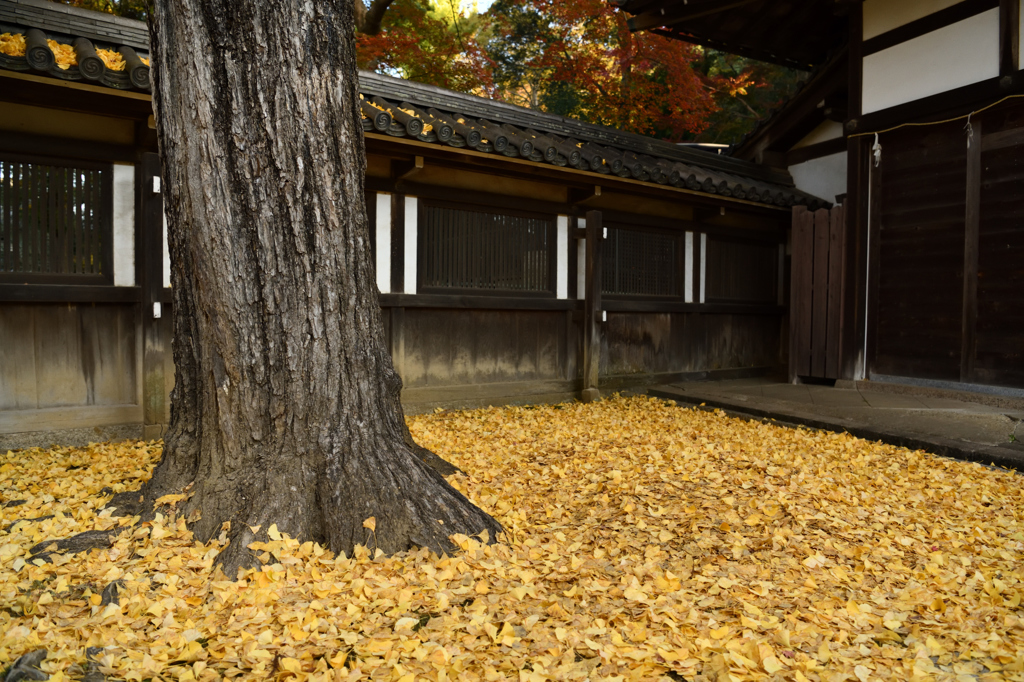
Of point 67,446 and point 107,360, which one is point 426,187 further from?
point 67,446

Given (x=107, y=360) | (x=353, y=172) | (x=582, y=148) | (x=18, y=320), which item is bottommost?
(x=107, y=360)

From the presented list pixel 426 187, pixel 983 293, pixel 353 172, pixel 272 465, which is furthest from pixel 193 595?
pixel 983 293

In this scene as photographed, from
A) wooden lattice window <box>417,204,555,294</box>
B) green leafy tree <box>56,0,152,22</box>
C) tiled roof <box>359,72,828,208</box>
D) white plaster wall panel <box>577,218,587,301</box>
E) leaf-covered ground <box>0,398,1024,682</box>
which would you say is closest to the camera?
leaf-covered ground <box>0,398,1024,682</box>

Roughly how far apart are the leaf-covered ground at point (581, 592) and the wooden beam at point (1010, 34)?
4633mm

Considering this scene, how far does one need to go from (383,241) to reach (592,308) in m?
2.58

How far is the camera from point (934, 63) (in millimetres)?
6977

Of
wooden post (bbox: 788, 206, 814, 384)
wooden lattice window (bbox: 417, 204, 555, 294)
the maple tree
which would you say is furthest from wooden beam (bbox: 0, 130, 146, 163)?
the maple tree

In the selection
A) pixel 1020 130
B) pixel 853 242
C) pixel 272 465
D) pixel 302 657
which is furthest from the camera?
pixel 853 242

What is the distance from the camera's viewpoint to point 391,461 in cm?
308

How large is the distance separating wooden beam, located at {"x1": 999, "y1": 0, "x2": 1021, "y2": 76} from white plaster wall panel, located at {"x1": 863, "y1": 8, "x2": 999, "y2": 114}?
92 millimetres

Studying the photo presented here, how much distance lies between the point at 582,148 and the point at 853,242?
11.8 ft

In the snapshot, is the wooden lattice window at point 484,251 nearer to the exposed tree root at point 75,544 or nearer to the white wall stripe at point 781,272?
the exposed tree root at point 75,544

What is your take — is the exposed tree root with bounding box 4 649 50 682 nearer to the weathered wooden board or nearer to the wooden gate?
the weathered wooden board

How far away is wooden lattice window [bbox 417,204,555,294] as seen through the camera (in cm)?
665
